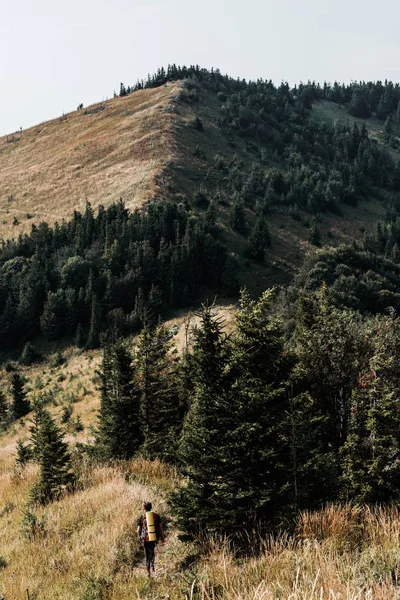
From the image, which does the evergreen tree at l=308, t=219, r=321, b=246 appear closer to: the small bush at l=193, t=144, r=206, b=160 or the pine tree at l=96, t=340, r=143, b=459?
the small bush at l=193, t=144, r=206, b=160

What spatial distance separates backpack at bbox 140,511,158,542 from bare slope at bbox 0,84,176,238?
70.3m

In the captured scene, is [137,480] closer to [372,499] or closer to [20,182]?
[372,499]

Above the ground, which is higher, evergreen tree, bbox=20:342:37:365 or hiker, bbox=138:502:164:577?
hiker, bbox=138:502:164:577

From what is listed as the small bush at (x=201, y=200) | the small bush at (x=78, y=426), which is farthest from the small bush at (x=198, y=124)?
the small bush at (x=78, y=426)

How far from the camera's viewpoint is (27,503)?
33.4 ft

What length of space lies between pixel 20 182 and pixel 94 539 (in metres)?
105

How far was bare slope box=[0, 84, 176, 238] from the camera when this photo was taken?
81.1m

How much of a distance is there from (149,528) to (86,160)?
333ft

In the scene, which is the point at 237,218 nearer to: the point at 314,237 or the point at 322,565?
the point at 314,237

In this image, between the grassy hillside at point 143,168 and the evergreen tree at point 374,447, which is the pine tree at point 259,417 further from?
the grassy hillside at point 143,168

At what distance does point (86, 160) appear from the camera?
96.4m

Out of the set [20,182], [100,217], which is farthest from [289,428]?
[20,182]

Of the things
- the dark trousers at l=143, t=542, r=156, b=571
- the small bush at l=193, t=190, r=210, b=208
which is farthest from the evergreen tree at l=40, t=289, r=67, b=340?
the dark trousers at l=143, t=542, r=156, b=571

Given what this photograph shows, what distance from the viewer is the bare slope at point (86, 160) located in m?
81.1
